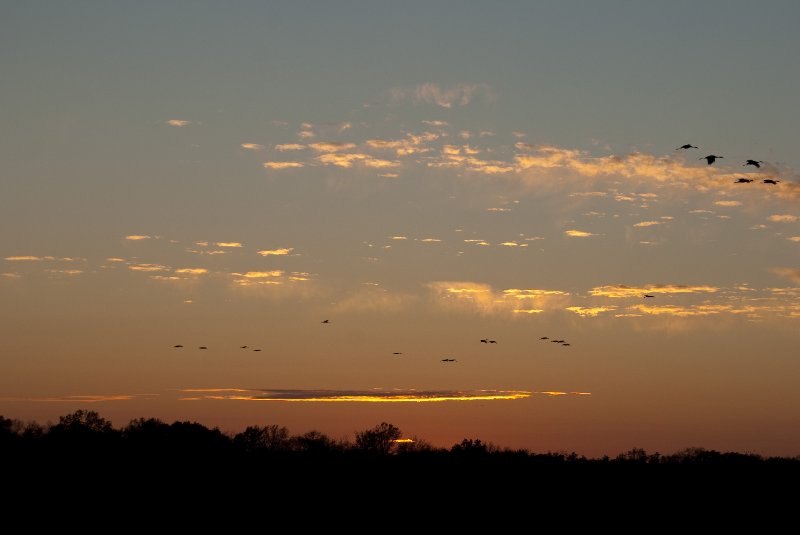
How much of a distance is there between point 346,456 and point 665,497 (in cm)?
6190

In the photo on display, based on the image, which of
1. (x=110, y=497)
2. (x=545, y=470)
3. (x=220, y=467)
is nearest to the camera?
(x=110, y=497)

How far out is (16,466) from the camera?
14588 cm

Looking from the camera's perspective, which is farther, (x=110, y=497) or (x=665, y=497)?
(x=665, y=497)

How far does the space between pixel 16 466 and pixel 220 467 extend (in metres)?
28.1

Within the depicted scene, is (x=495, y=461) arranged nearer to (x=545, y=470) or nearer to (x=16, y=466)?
(x=545, y=470)

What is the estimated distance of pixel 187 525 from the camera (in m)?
124

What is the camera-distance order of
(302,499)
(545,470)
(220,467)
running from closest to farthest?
(302,499), (220,467), (545,470)

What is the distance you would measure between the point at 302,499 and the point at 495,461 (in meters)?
56.2

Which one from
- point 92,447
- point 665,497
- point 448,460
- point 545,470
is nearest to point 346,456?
point 448,460

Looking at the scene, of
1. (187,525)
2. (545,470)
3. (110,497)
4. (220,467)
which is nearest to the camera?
(187,525)

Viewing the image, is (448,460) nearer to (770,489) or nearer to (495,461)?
(495,461)

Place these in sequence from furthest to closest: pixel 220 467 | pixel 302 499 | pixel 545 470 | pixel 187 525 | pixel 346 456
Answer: pixel 346 456 → pixel 545 470 → pixel 220 467 → pixel 302 499 → pixel 187 525

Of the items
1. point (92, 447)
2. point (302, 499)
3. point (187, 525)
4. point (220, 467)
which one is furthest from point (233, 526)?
point (92, 447)

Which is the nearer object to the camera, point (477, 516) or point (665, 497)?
point (477, 516)
